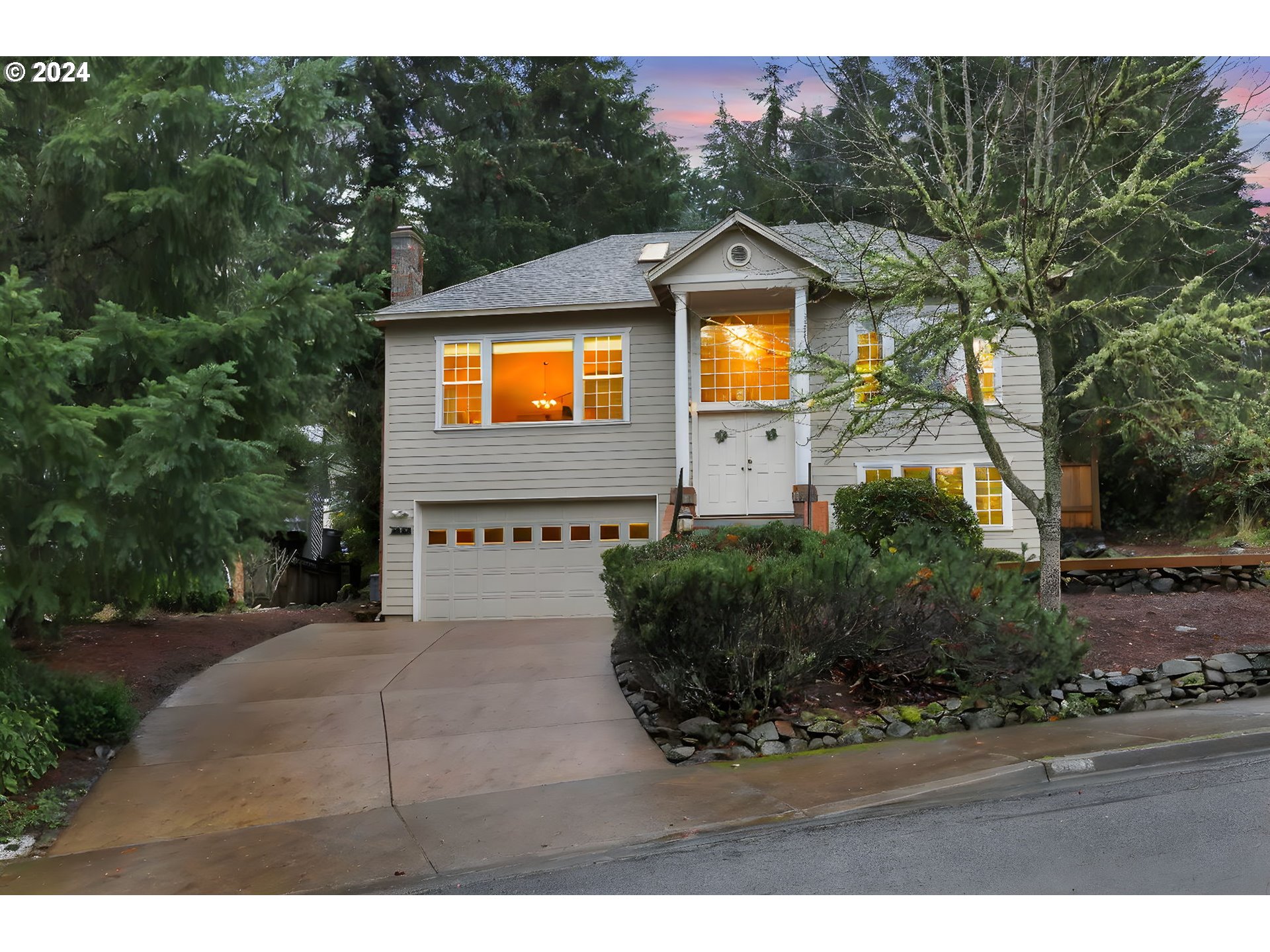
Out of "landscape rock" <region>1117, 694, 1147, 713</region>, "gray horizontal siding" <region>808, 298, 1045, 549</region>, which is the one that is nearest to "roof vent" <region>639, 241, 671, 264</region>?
"gray horizontal siding" <region>808, 298, 1045, 549</region>

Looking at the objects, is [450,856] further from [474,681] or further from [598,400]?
[598,400]

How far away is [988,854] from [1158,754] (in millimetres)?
2560

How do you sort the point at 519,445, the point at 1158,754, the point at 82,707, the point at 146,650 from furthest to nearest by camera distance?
the point at 519,445
the point at 146,650
the point at 82,707
the point at 1158,754

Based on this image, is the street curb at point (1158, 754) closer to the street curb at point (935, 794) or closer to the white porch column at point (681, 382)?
the street curb at point (935, 794)

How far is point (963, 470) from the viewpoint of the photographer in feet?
48.3

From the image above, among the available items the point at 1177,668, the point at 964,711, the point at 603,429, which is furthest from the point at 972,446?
the point at 964,711

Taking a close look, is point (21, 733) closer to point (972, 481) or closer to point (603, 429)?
point (603, 429)

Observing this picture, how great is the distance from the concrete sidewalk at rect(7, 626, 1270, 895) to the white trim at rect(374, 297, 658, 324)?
8289 millimetres

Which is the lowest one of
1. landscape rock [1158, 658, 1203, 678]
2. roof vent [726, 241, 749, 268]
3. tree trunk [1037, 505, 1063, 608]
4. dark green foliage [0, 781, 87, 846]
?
dark green foliage [0, 781, 87, 846]

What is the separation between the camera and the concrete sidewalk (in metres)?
5.48

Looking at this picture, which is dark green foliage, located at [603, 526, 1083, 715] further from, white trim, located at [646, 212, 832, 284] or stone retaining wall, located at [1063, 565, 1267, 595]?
white trim, located at [646, 212, 832, 284]

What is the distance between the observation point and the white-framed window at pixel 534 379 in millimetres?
15625

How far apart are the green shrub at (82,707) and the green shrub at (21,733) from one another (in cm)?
15

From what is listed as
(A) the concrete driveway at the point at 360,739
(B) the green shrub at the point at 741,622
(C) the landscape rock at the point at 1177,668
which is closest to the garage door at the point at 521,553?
(A) the concrete driveway at the point at 360,739
